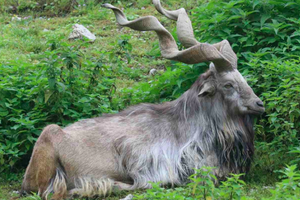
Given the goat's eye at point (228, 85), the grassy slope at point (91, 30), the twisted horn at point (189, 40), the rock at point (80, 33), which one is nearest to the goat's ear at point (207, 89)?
the goat's eye at point (228, 85)

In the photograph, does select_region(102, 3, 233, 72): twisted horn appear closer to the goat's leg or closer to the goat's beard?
the goat's beard

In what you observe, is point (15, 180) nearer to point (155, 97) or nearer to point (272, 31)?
point (155, 97)

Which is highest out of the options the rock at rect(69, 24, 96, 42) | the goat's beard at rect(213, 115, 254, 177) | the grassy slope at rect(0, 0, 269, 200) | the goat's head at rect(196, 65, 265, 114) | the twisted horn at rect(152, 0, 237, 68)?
the twisted horn at rect(152, 0, 237, 68)

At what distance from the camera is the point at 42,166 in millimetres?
7055

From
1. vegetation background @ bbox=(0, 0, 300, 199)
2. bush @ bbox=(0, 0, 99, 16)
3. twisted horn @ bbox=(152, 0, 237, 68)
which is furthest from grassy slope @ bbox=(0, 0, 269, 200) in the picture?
twisted horn @ bbox=(152, 0, 237, 68)

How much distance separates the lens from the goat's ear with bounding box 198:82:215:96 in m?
7.28

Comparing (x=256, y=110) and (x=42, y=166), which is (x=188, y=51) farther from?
(x=42, y=166)

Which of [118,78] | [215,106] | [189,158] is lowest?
[118,78]

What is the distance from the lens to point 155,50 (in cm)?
1032

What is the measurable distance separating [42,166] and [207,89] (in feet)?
7.27

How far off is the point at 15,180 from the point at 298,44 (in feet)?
Result: 14.7

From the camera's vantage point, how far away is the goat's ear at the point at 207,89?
7284 millimetres

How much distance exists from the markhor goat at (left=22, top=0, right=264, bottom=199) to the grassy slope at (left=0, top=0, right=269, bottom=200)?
3556 millimetres

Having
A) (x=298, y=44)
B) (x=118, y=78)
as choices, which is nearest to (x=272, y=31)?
(x=298, y=44)
